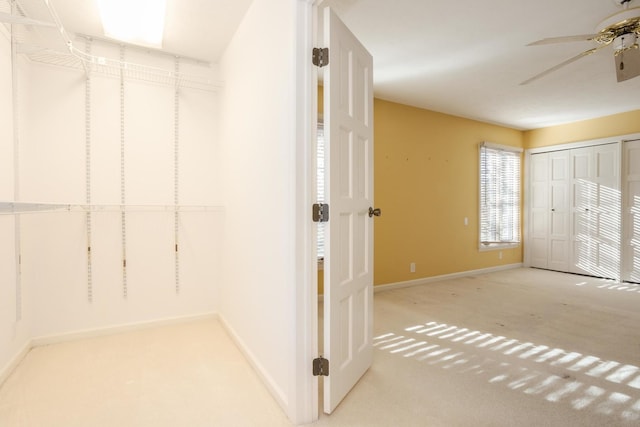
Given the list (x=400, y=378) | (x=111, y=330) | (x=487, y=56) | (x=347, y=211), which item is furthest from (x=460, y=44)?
(x=111, y=330)

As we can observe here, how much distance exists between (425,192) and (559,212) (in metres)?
2.74

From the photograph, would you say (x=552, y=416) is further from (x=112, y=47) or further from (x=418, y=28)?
(x=112, y=47)

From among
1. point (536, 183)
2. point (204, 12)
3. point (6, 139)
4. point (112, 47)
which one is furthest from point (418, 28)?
point (536, 183)

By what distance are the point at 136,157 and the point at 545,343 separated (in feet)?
12.9

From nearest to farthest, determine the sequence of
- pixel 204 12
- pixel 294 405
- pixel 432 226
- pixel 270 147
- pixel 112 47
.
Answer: pixel 294 405, pixel 270 147, pixel 204 12, pixel 112 47, pixel 432 226

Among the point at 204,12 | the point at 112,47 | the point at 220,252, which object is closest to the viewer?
the point at 204,12

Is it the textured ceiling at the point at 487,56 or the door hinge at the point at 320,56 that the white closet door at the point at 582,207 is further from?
the door hinge at the point at 320,56

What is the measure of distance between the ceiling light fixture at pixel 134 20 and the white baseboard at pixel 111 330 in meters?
2.51

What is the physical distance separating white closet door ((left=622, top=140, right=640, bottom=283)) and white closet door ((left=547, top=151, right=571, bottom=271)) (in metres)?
0.75

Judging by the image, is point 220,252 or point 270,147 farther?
point 220,252

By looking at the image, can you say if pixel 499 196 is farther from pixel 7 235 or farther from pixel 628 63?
pixel 7 235

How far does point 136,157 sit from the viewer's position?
2.91m

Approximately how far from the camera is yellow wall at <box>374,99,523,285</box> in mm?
4367

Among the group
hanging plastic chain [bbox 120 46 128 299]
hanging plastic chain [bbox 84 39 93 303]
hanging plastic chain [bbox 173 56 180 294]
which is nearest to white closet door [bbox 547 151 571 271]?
hanging plastic chain [bbox 173 56 180 294]
